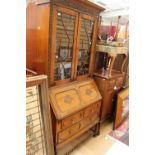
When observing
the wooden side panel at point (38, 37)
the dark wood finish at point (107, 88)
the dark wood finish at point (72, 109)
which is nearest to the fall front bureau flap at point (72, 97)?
the dark wood finish at point (72, 109)

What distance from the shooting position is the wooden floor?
216cm

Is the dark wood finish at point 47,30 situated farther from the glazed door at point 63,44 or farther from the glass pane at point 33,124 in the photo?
the glass pane at point 33,124

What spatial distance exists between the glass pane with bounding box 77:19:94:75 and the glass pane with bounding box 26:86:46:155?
91cm

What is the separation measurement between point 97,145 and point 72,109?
0.88m

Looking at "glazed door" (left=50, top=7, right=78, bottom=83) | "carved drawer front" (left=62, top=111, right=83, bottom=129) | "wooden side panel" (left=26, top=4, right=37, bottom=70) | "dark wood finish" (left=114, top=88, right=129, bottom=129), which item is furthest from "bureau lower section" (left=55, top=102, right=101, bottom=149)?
"wooden side panel" (left=26, top=4, right=37, bottom=70)

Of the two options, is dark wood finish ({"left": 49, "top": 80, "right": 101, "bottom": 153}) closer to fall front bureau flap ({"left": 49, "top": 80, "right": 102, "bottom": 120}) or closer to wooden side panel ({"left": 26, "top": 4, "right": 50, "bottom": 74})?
fall front bureau flap ({"left": 49, "top": 80, "right": 102, "bottom": 120})

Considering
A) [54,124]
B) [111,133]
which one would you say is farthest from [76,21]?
[111,133]

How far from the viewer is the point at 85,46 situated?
2.23 meters

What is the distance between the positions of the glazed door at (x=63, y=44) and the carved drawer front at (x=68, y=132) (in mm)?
647

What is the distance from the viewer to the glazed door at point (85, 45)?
206 centimetres
